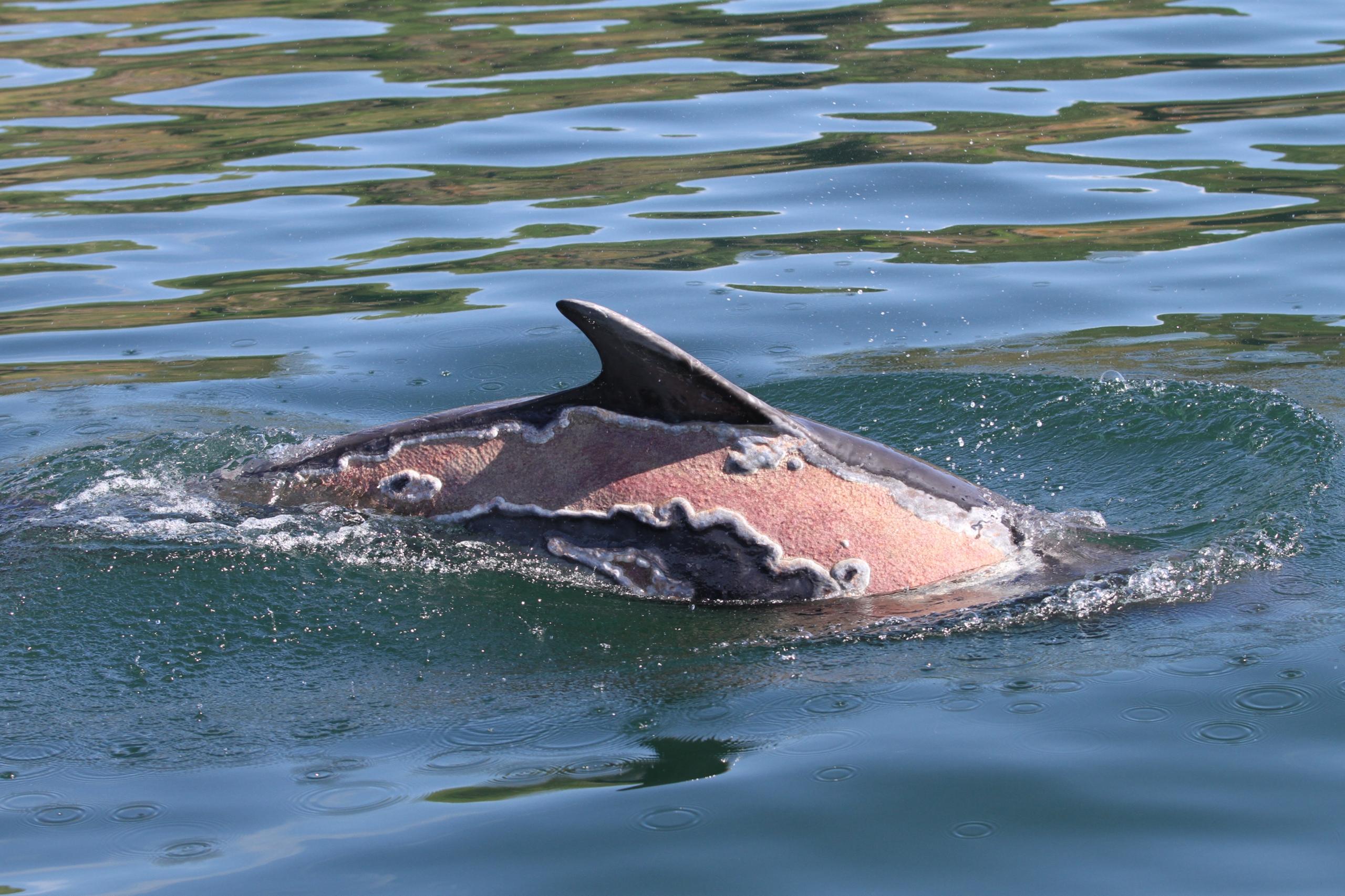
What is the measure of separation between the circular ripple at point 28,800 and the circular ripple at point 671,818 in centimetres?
172

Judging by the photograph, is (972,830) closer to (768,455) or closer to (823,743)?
(823,743)

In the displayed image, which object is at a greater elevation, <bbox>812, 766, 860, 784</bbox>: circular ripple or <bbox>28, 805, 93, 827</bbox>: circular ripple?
<bbox>812, 766, 860, 784</bbox>: circular ripple

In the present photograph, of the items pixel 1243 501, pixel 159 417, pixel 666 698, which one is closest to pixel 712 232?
pixel 159 417

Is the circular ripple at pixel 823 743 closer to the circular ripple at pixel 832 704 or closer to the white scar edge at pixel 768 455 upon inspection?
the circular ripple at pixel 832 704

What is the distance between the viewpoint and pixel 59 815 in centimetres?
442

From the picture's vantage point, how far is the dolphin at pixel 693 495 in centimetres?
549

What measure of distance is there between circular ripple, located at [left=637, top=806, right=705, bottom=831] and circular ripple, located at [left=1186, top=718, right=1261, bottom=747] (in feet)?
4.93

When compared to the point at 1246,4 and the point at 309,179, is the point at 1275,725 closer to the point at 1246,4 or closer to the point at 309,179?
the point at 309,179

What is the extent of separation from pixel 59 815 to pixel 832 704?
2.28 meters

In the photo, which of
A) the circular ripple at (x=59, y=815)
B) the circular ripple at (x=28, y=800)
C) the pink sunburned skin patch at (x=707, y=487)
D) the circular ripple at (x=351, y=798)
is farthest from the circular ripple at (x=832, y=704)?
the circular ripple at (x=28, y=800)

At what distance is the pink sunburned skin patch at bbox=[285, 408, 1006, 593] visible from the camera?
5.50 meters

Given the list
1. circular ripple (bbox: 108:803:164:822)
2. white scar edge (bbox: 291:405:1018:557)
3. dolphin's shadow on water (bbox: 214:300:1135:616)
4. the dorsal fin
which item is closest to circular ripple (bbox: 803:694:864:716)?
dolphin's shadow on water (bbox: 214:300:1135:616)

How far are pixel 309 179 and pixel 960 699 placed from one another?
33.2 ft

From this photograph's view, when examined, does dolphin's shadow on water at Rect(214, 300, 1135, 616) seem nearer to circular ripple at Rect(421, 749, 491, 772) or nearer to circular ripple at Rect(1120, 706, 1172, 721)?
circular ripple at Rect(1120, 706, 1172, 721)
